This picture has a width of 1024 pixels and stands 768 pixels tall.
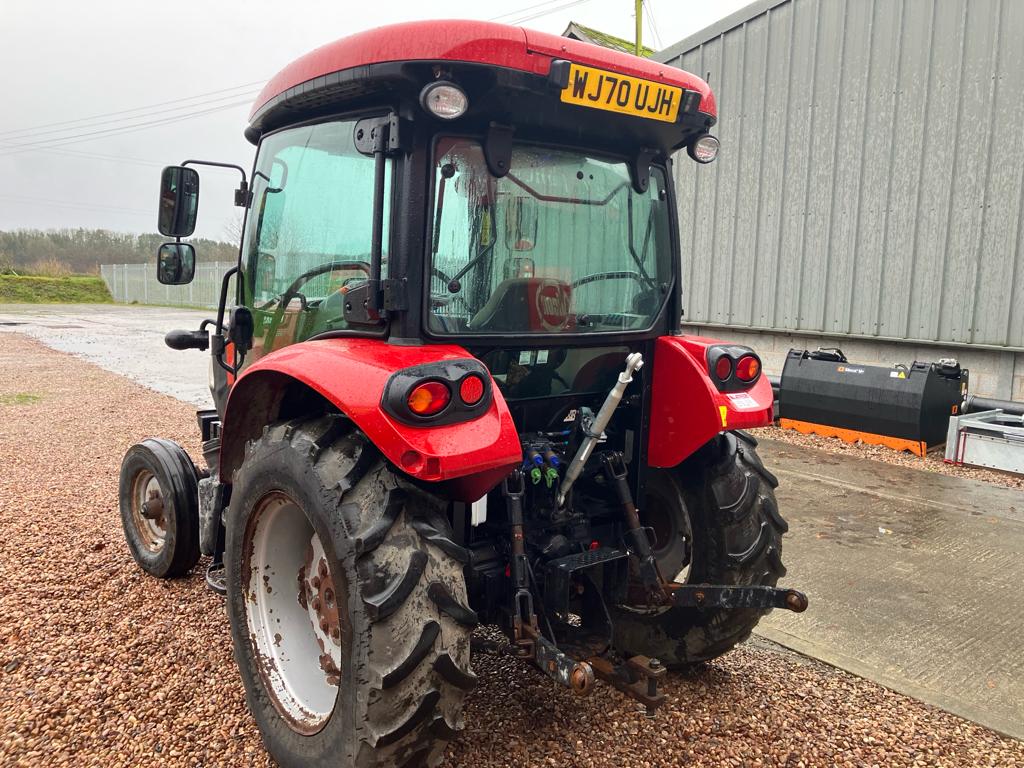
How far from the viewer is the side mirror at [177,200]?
3152 millimetres

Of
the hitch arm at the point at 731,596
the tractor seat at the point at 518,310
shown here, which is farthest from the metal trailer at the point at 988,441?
the tractor seat at the point at 518,310

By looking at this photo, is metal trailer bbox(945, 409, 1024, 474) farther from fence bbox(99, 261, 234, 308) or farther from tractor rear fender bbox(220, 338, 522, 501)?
fence bbox(99, 261, 234, 308)

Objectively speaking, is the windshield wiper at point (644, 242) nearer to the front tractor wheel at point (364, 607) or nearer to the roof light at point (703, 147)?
the roof light at point (703, 147)

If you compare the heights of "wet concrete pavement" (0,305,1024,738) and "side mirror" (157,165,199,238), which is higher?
"side mirror" (157,165,199,238)

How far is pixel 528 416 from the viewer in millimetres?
2752

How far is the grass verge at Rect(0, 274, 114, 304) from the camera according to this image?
122ft

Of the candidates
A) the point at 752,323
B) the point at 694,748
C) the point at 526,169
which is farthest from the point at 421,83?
the point at 752,323

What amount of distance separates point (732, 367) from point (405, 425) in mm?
1346

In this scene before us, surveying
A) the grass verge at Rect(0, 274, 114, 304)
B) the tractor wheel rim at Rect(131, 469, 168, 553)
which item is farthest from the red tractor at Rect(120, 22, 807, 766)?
the grass verge at Rect(0, 274, 114, 304)

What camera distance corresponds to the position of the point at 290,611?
8.64 ft

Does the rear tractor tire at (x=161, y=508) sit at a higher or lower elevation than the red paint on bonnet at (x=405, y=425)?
lower

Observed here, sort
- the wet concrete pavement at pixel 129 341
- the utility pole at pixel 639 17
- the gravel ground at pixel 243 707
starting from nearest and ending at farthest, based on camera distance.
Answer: the gravel ground at pixel 243 707 → the wet concrete pavement at pixel 129 341 → the utility pole at pixel 639 17

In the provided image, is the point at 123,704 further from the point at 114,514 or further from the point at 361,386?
the point at 114,514

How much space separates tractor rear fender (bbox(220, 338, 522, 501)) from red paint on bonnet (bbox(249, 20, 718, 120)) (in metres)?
0.81
